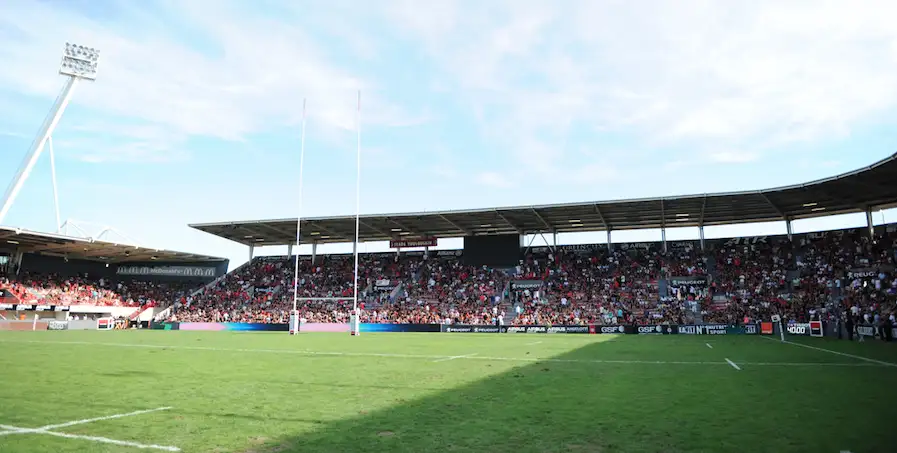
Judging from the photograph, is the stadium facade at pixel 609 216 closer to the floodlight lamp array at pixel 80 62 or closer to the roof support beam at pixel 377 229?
the roof support beam at pixel 377 229

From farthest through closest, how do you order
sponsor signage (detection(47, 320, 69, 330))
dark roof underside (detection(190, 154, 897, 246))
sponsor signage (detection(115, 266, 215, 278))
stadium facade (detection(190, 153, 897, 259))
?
sponsor signage (detection(115, 266, 215, 278))
sponsor signage (detection(47, 320, 69, 330))
stadium facade (detection(190, 153, 897, 259))
dark roof underside (detection(190, 154, 897, 246))

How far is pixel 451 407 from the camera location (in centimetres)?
729

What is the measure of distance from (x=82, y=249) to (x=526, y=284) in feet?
138

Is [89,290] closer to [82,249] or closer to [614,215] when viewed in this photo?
[82,249]

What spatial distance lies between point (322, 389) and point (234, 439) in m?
3.67

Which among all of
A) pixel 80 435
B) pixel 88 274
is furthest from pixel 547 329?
pixel 88 274

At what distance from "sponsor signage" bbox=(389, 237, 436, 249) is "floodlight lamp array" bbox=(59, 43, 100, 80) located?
32689 mm

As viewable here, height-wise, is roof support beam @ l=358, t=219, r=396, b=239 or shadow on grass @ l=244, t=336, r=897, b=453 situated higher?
roof support beam @ l=358, t=219, r=396, b=239

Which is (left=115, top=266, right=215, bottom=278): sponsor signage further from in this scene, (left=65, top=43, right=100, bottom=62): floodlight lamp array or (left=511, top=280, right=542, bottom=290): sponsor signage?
(left=511, top=280, right=542, bottom=290): sponsor signage

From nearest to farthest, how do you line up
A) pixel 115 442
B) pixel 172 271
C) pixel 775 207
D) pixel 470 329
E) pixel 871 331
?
1. pixel 115 442
2. pixel 871 331
3. pixel 775 207
4. pixel 470 329
5. pixel 172 271

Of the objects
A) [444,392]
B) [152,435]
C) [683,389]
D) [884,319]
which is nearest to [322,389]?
[444,392]

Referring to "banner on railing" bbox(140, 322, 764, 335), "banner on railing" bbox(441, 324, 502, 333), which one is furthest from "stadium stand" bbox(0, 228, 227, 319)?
"banner on railing" bbox(441, 324, 502, 333)

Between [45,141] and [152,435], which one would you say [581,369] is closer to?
[152,435]

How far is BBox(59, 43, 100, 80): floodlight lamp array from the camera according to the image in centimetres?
4944
